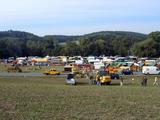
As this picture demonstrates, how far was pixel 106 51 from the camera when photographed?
187750 mm

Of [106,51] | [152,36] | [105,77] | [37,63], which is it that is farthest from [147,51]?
[105,77]

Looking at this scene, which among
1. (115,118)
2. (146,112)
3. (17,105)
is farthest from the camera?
(17,105)

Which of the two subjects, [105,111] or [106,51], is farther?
[106,51]

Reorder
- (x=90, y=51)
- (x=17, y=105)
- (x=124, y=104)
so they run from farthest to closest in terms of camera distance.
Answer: (x=90, y=51) < (x=124, y=104) < (x=17, y=105)

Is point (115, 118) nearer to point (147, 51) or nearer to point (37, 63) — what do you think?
point (37, 63)

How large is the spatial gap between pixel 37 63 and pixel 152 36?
68861 millimetres

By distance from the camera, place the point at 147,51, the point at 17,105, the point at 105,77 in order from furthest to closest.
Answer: the point at 147,51, the point at 105,77, the point at 17,105

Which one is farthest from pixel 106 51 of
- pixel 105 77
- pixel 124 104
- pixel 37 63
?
pixel 124 104

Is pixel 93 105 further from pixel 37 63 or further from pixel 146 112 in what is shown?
pixel 37 63

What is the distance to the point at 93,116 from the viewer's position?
17.8 m

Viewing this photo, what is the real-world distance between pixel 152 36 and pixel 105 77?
12240 centimetres

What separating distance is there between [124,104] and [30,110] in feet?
18.3

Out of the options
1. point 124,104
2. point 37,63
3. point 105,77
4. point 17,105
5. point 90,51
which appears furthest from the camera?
point 90,51

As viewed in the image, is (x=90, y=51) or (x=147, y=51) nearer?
(x=147, y=51)
